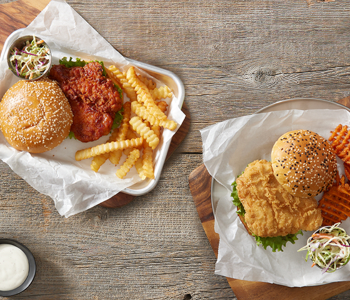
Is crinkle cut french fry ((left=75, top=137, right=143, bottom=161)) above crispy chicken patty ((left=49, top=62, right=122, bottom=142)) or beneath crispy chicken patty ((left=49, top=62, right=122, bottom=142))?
beneath

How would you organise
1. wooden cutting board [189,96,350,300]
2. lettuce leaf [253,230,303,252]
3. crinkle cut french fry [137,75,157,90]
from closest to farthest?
lettuce leaf [253,230,303,252] < wooden cutting board [189,96,350,300] < crinkle cut french fry [137,75,157,90]

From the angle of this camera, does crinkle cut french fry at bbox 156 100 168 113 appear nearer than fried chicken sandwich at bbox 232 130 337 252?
No

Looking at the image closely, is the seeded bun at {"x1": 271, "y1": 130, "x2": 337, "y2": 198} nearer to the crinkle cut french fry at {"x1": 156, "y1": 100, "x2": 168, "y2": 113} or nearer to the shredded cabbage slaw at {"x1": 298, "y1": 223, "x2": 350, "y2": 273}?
the shredded cabbage slaw at {"x1": 298, "y1": 223, "x2": 350, "y2": 273}

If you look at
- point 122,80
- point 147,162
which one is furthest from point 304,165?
point 122,80

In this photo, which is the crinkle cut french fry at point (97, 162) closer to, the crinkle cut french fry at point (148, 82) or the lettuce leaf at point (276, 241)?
the crinkle cut french fry at point (148, 82)

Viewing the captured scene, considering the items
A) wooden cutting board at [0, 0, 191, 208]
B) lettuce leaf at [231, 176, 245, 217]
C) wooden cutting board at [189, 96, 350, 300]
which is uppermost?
wooden cutting board at [0, 0, 191, 208]

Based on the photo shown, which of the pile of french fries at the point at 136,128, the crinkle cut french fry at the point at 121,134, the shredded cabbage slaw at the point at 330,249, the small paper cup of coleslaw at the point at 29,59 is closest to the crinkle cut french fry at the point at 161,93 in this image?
the pile of french fries at the point at 136,128

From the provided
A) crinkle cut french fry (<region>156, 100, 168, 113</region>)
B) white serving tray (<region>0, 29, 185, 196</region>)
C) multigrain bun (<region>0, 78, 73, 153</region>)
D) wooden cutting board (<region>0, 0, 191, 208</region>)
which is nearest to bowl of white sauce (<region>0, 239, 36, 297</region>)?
wooden cutting board (<region>0, 0, 191, 208</region>)

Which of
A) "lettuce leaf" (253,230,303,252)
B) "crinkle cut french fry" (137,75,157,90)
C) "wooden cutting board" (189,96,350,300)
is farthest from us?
"crinkle cut french fry" (137,75,157,90)

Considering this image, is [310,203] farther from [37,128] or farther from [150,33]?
[37,128]
